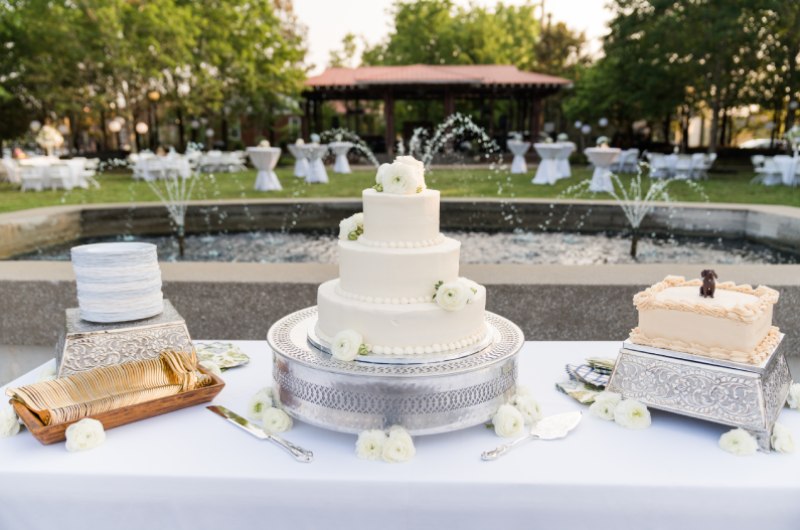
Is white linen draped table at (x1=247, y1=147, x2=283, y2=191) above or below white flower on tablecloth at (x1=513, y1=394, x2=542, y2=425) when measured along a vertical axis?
above

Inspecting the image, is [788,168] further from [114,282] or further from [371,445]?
[114,282]

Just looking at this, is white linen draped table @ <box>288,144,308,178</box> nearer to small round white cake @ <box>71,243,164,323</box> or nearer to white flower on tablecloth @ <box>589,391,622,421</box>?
small round white cake @ <box>71,243,164,323</box>

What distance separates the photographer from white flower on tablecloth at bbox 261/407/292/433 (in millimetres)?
1912

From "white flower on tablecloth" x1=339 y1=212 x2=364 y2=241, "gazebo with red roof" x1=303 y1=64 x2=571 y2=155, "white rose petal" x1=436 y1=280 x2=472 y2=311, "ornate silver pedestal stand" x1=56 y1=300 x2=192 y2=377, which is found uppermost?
"gazebo with red roof" x1=303 y1=64 x2=571 y2=155

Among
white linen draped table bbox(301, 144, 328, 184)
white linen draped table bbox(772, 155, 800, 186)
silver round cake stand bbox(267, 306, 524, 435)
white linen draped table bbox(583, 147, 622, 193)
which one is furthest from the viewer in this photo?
white linen draped table bbox(301, 144, 328, 184)

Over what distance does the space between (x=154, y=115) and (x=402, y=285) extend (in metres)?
33.5

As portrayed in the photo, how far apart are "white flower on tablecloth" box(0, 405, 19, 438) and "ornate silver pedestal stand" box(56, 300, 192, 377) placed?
268mm

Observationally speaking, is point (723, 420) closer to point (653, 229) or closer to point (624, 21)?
point (653, 229)

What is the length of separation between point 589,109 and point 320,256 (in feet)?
100

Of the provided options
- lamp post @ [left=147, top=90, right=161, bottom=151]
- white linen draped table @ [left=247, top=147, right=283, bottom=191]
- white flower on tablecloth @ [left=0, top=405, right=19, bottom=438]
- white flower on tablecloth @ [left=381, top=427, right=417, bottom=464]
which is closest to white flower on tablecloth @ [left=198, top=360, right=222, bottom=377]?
white flower on tablecloth @ [left=0, top=405, right=19, bottom=438]

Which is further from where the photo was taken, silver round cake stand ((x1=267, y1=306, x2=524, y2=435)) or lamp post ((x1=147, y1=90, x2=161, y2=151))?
lamp post ((x1=147, y1=90, x2=161, y2=151))

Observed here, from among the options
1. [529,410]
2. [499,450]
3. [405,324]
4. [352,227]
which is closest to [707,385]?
[529,410]

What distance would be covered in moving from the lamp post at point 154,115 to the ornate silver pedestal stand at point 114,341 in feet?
84.7

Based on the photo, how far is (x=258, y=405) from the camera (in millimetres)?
2053
